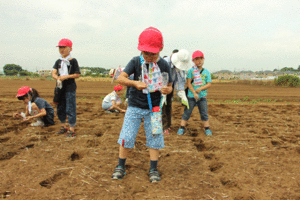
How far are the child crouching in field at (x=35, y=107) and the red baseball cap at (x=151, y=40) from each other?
10.5 feet

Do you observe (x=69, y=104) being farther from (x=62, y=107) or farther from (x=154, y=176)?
(x=154, y=176)

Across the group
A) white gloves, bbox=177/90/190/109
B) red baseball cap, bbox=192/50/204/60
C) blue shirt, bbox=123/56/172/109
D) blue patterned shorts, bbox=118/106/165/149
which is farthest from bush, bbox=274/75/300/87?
blue patterned shorts, bbox=118/106/165/149

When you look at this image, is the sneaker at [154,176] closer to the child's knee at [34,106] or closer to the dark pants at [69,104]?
the dark pants at [69,104]

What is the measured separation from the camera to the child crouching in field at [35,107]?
13.5 feet

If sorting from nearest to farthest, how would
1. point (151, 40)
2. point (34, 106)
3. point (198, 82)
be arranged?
1. point (151, 40)
2. point (198, 82)
3. point (34, 106)

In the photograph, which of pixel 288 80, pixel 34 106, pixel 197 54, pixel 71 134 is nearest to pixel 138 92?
pixel 197 54

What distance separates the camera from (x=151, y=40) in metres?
2.09

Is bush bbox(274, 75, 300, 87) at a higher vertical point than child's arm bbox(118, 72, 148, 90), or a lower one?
higher

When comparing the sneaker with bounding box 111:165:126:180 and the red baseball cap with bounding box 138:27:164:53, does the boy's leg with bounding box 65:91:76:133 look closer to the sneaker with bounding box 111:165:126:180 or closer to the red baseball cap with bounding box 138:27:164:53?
the sneaker with bounding box 111:165:126:180

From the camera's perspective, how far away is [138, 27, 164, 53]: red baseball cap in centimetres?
210

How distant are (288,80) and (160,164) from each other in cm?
2108

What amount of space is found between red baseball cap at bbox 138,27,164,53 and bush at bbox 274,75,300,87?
21055 mm

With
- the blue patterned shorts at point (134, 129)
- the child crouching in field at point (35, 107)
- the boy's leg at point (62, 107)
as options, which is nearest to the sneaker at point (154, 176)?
the blue patterned shorts at point (134, 129)

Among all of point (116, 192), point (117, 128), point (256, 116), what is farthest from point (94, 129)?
point (256, 116)
